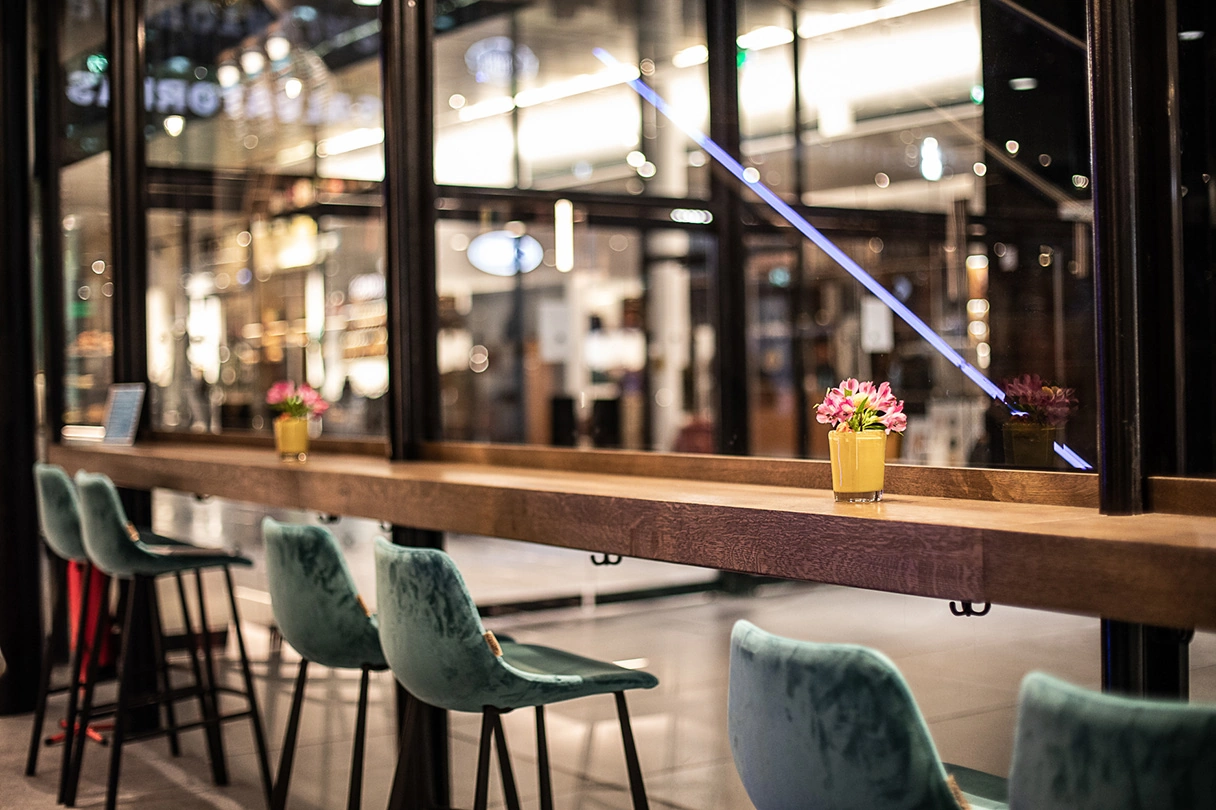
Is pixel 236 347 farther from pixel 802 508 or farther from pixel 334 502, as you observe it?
pixel 802 508

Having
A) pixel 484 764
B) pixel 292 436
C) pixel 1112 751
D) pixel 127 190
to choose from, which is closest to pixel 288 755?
pixel 484 764

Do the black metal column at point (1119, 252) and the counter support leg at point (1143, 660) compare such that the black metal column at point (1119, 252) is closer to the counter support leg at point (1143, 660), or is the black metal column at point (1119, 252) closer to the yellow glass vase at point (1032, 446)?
the counter support leg at point (1143, 660)

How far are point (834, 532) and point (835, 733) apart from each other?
1.53 ft

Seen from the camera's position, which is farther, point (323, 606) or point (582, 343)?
point (582, 343)

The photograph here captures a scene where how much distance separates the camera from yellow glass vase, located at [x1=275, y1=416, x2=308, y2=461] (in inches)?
179

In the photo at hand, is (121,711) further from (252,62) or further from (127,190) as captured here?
(252,62)

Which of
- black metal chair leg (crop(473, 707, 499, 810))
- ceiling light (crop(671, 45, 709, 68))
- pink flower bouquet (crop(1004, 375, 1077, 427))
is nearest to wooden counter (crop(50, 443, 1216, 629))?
pink flower bouquet (crop(1004, 375, 1077, 427))

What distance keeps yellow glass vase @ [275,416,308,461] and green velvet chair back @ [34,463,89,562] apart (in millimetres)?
821

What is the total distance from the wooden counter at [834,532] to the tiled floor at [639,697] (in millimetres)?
511

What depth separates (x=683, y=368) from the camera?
1082 centimetres

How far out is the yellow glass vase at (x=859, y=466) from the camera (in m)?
2.52

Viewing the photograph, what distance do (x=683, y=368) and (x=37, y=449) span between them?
584 centimetres

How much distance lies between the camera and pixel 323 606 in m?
3.26

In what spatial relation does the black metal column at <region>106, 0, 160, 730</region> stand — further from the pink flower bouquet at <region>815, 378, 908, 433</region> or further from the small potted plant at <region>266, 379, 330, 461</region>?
the pink flower bouquet at <region>815, 378, 908, 433</region>
